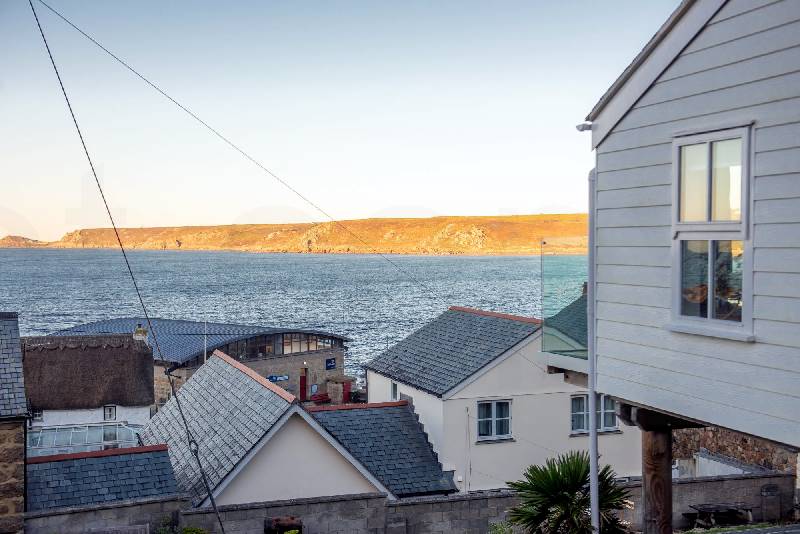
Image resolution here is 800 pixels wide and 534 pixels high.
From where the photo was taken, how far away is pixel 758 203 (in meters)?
8.38

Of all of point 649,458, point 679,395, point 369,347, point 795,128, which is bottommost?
point 369,347

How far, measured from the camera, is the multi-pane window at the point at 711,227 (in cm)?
865

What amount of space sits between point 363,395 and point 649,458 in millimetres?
32985

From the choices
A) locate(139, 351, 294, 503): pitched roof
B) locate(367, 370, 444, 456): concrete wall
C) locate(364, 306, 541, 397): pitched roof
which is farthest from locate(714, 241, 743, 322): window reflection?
locate(367, 370, 444, 456): concrete wall

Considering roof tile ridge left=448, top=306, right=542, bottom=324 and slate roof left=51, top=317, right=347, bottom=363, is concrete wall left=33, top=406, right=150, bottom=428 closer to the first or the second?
Answer: slate roof left=51, top=317, right=347, bottom=363

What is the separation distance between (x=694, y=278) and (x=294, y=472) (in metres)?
12.6

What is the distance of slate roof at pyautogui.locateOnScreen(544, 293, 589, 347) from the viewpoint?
1148 cm

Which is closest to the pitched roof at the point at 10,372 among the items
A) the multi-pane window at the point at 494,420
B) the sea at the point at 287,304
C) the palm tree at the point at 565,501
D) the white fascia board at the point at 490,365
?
the palm tree at the point at 565,501

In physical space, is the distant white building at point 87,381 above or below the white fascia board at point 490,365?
below

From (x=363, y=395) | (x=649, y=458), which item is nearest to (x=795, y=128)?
(x=649, y=458)

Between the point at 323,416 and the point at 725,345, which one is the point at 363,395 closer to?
the point at 323,416

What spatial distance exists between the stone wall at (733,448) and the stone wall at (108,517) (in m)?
13.2

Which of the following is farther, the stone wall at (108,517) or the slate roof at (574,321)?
the stone wall at (108,517)

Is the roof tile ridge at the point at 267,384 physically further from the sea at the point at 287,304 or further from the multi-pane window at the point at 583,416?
the sea at the point at 287,304
